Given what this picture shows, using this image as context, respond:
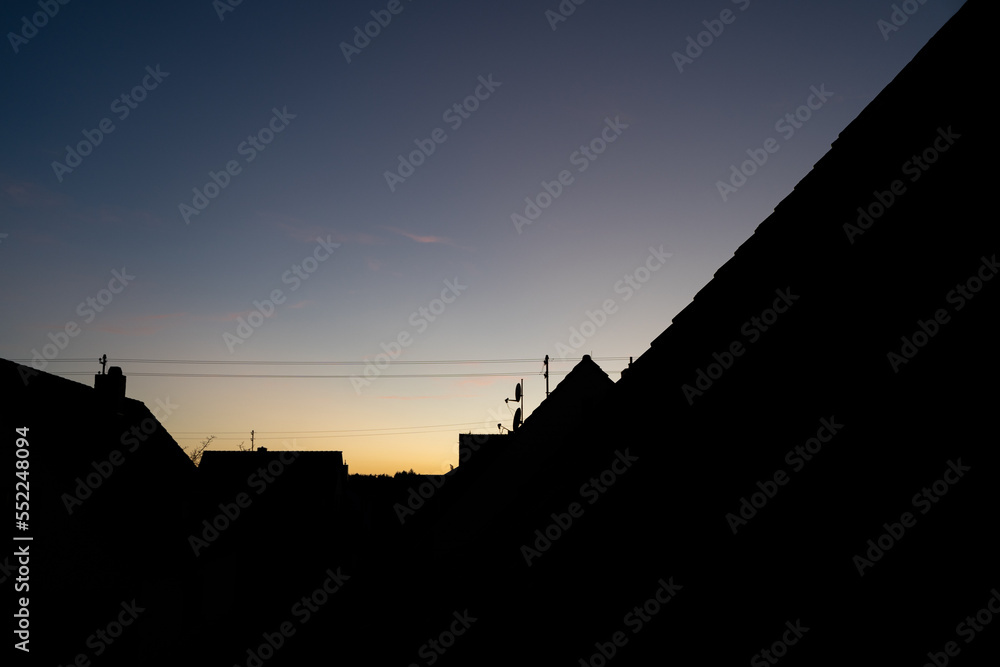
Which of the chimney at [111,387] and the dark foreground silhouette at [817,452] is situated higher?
the chimney at [111,387]

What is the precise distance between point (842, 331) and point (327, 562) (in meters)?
34.1

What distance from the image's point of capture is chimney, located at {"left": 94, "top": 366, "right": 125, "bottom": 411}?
20.1m

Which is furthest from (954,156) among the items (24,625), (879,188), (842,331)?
(24,625)

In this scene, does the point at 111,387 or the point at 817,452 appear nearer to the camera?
the point at 817,452

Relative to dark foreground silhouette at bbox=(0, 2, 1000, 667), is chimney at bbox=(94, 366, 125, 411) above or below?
above

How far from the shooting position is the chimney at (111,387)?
20109mm

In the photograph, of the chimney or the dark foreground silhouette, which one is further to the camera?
the chimney

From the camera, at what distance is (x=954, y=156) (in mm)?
2834

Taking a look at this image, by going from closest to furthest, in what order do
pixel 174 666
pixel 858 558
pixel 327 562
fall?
pixel 858 558 → pixel 174 666 → pixel 327 562

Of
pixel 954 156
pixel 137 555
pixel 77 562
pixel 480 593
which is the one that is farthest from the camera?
pixel 137 555

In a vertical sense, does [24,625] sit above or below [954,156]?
above

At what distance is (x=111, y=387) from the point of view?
804 inches

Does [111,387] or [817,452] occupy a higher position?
[111,387]

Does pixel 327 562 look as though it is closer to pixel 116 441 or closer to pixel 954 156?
pixel 116 441
